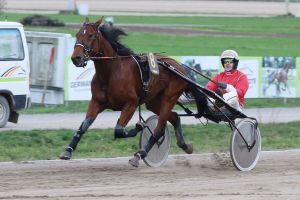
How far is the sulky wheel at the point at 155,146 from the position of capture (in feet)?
39.8

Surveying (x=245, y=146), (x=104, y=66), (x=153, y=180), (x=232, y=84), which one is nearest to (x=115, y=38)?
(x=104, y=66)

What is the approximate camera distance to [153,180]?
10.6m

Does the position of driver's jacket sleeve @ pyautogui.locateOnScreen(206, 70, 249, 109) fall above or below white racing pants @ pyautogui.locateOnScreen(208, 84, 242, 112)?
above

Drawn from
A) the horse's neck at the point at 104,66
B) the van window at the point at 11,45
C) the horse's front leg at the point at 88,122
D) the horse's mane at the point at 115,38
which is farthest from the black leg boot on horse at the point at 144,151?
the van window at the point at 11,45

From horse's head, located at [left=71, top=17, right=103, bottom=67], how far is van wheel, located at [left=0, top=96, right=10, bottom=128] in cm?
655

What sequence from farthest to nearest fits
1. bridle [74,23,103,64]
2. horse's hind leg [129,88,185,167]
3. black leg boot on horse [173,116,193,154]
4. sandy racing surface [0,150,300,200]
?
black leg boot on horse [173,116,193,154] < horse's hind leg [129,88,185,167] < bridle [74,23,103,64] < sandy racing surface [0,150,300,200]

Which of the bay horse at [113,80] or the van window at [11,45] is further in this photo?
the van window at [11,45]

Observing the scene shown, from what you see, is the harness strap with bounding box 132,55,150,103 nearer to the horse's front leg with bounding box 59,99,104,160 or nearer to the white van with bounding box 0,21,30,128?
the horse's front leg with bounding box 59,99,104,160

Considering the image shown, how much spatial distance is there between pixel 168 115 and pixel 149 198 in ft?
9.57

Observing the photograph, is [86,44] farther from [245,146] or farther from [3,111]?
[3,111]

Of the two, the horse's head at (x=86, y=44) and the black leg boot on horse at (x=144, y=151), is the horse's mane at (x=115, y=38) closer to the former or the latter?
the horse's head at (x=86, y=44)

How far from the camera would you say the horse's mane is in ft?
37.9

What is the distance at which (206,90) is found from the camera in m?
12.0

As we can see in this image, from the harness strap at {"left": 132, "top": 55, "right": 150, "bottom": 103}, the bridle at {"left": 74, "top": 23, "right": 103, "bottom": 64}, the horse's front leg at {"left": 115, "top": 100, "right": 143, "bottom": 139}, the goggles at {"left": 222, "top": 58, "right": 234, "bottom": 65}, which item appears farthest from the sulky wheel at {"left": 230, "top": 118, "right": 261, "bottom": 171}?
the bridle at {"left": 74, "top": 23, "right": 103, "bottom": 64}
